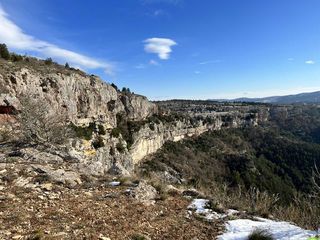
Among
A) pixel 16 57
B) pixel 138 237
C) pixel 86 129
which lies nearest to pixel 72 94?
pixel 86 129

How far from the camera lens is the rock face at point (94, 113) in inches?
591

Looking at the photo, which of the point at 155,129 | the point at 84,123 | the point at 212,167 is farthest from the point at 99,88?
the point at 212,167

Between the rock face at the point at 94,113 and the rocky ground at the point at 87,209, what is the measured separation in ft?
5.94

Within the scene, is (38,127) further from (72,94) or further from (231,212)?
(72,94)

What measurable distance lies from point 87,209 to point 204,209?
2.62 m

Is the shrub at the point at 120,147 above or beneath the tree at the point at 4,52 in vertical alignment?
beneath

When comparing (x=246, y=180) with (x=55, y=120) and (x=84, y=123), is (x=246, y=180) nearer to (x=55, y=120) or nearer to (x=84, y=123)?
(x=84, y=123)

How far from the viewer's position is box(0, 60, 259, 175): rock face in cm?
1501

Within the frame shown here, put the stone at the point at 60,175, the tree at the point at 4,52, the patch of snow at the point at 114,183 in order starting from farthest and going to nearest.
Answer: the tree at the point at 4,52
the patch of snow at the point at 114,183
the stone at the point at 60,175

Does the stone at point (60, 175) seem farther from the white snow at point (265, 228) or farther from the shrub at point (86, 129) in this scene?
the shrub at point (86, 129)

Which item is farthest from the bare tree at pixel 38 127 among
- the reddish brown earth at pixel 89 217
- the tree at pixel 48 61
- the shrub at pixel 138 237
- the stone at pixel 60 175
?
the tree at pixel 48 61

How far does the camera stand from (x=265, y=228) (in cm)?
609

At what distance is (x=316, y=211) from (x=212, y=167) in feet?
194

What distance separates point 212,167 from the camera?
66.5 m
